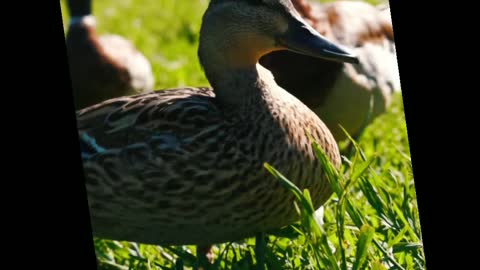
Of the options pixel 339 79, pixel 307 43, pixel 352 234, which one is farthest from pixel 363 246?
pixel 339 79

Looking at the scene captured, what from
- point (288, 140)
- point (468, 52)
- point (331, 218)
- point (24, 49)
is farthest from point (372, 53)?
point (24, 49)

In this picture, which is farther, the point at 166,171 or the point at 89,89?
the point at 89,89

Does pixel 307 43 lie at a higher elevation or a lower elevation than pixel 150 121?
higher

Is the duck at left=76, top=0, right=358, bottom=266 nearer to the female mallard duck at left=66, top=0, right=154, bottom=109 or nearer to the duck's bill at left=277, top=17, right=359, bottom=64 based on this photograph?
the duck's bill at left=277, top=17, right=359, bottom=64

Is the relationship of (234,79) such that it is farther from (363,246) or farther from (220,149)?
(363,246)

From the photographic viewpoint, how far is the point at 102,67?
15.5 ft

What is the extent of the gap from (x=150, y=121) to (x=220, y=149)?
22 centimetres

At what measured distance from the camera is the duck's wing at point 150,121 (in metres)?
2.54

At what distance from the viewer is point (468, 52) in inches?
85.9

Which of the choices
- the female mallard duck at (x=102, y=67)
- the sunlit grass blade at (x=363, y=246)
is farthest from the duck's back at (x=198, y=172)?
the female mallard duck at (x=102, y=67)

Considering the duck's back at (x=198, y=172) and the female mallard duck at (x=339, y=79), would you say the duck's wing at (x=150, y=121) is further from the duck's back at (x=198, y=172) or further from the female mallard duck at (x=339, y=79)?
the female mallard duck at (x=339, y=79)

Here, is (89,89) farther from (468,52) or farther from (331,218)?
(468,52)

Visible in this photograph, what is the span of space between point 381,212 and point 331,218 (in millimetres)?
364

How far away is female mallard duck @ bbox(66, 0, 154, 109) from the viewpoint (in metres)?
4.57
